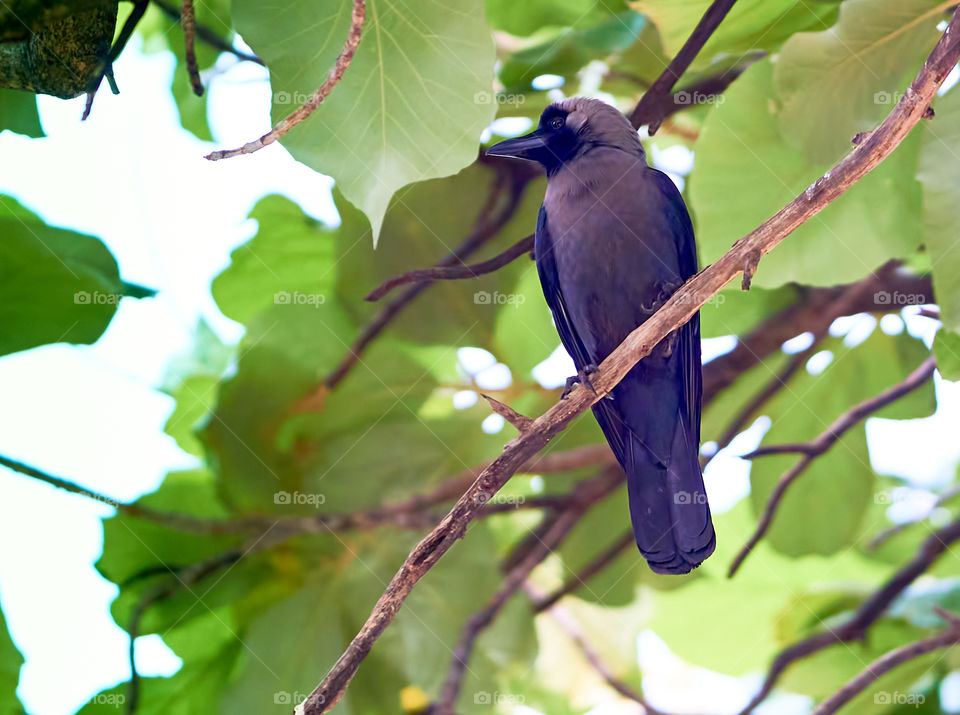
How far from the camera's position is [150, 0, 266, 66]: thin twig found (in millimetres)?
1323

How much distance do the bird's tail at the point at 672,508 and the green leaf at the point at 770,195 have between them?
0.31 metres

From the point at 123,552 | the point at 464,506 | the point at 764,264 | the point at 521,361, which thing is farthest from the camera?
the point at 521,361

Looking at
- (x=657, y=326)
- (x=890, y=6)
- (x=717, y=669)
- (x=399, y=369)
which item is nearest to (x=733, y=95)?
(x=890, y=6)

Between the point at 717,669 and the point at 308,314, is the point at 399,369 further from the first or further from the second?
the point at 717,669

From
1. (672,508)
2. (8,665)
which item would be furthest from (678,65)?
(8,665)

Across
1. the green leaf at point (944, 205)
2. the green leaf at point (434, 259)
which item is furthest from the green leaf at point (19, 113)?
the green leaf at point (944, 205)

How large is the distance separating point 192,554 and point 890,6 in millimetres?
1314

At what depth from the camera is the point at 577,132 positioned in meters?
1.46

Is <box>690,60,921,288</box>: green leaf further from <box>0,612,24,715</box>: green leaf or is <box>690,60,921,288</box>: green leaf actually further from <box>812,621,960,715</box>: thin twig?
<box>0,612,24,715</box>: green leaf

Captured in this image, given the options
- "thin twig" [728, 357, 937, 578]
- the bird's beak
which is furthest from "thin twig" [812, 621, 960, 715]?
the bird's beak

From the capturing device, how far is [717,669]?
162 centimetres

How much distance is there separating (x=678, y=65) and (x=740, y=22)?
126 millimetres

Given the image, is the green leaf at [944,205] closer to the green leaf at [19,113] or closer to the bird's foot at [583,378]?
the bird's foot at [583,378]

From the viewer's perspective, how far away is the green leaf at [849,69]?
1.08 m
